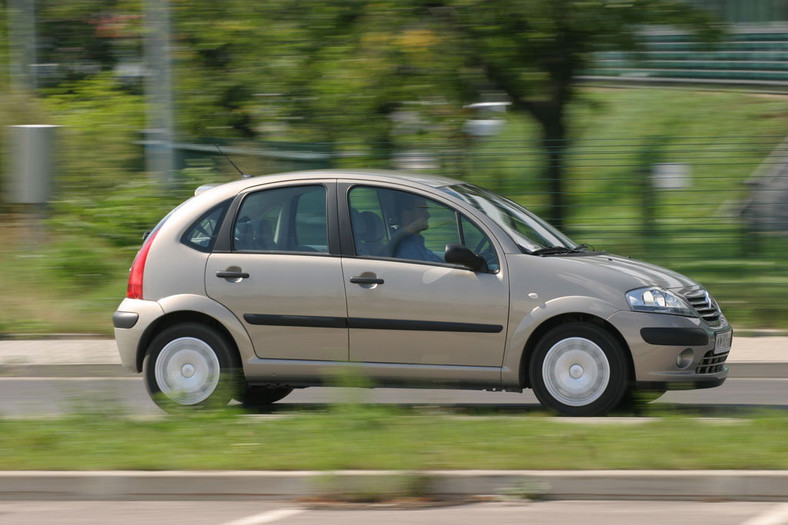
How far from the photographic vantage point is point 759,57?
2569 cm

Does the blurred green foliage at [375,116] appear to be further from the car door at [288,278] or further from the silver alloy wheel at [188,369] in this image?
the car door at [288,278]

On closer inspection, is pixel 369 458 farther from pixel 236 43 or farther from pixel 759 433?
pixel 236 43

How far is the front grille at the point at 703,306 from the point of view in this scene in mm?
7946

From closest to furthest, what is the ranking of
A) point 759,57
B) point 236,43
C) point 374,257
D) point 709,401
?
point 374,257, point 709,401, point 236,43, point 759,57

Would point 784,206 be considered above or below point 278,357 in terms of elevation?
above

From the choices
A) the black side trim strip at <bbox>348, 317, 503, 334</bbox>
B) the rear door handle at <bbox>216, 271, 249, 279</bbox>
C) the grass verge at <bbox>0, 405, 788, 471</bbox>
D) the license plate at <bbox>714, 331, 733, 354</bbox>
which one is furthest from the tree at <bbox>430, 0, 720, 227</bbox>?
the grass verge at <bbox>0, 405, 788, 471</bbox>

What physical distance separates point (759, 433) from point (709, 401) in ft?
8.01

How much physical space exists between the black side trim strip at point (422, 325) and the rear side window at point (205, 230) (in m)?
1.10

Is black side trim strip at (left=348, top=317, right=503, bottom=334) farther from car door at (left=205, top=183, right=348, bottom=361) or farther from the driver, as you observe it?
the driver

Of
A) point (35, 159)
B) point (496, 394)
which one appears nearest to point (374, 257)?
point (496, 394)

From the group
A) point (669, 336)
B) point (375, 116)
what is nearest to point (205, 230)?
point (669, 336)

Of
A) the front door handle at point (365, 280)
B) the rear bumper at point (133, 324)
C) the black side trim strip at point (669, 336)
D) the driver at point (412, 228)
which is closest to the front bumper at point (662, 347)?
the black side trim strip at point (669, 336)

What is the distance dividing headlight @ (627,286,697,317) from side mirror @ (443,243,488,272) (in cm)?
92

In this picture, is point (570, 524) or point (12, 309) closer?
point (570, 524)
